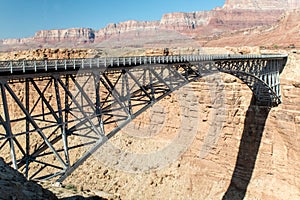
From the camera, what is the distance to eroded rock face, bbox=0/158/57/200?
7.55 m

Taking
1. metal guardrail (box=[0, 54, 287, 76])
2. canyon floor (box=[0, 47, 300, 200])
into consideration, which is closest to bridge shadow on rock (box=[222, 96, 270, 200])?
canyon floor (box=[0, 47, 300, 200])

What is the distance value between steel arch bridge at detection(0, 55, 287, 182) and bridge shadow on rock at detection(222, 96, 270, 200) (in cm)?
104

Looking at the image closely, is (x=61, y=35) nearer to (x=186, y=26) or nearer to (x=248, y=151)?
(x=186, y=26)

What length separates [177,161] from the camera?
30.9 metres

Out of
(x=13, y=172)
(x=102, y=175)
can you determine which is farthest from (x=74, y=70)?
(x=102, y=175)

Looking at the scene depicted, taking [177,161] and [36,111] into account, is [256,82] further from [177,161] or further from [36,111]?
[36,111]

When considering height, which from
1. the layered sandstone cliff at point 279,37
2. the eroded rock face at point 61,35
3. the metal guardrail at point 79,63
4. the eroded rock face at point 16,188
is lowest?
the eroded rock face at point 16,188

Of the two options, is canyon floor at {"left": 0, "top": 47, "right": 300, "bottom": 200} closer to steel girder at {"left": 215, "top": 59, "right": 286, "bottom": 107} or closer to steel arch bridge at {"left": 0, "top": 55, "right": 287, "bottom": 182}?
steel girder at {"left": 215, "top": 59, "right": 286, "bottom": 107}

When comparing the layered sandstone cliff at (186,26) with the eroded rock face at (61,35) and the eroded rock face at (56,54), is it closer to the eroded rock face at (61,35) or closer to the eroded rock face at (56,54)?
the eroded rock face at (61,35)

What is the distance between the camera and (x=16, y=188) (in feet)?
26.2

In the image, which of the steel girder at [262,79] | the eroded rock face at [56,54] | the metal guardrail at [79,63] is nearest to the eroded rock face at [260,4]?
the eroded rock face at [56,54]

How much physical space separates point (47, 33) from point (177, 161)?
560ft

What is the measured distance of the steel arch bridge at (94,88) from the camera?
1110 cm

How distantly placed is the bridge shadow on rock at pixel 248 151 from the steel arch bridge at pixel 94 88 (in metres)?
1.04
